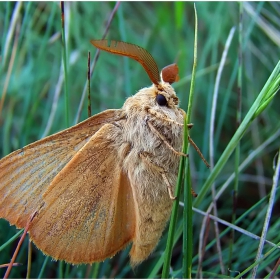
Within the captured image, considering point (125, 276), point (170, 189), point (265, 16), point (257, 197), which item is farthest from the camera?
point (265, 16)

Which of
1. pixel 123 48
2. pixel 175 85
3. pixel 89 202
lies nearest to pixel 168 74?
pixel 123 48

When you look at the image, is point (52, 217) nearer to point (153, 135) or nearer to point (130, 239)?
point (130, 239)

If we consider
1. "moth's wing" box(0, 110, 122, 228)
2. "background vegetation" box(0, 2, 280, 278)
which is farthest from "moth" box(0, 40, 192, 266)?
"background vegetation" box(0, 2, 280, 278)

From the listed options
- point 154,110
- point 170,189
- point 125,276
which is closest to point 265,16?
point 154,110

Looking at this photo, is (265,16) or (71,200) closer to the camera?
(71,200)

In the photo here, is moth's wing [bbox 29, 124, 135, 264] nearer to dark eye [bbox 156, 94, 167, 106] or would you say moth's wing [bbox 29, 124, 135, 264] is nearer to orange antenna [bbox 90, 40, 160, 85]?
dark eye [bbox 156, 94, 167, 106]

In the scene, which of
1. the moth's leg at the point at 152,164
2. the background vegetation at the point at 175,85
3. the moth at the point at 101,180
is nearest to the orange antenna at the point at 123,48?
the moth at the point at 101,180

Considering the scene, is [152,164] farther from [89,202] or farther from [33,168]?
[33,168]
